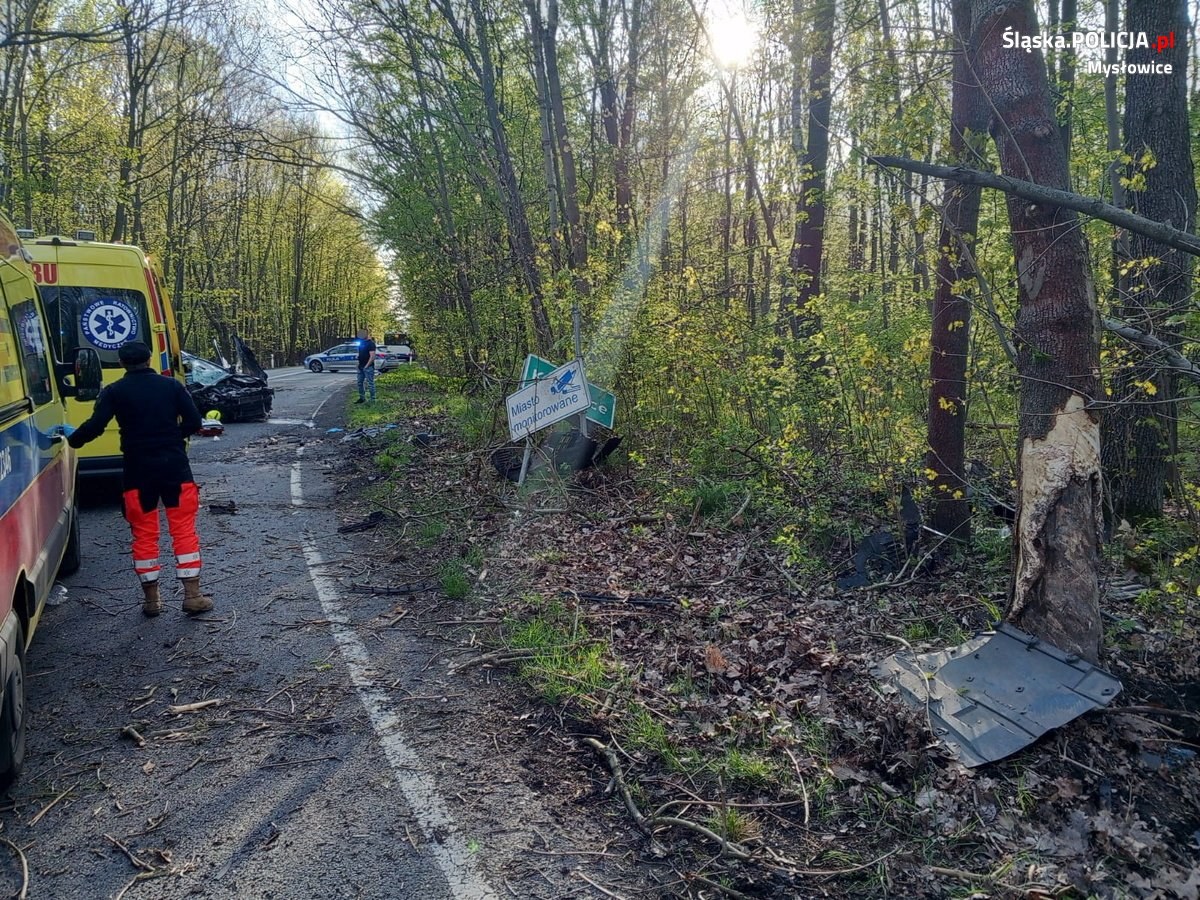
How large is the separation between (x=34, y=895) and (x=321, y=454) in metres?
11.5

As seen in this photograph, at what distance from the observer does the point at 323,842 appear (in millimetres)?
3375

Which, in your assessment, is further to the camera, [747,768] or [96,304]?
[96,304]

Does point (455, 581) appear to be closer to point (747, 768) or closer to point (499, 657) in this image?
point (499, 657)

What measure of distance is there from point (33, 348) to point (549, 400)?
183 inches

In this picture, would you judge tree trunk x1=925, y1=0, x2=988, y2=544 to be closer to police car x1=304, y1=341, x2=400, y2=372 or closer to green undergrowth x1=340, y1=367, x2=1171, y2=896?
green undergrowth x1=340, y1=367, x2=1171, y2=896

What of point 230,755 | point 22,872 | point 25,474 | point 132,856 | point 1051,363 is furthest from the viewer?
point 25,474

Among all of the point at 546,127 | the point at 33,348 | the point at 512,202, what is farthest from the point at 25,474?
the point at 546,127

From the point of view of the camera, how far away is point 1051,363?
4.36 metres

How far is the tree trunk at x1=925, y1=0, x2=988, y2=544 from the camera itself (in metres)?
5.98

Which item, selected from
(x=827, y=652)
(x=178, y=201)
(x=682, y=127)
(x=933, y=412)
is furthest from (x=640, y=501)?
(x=178, y=201)

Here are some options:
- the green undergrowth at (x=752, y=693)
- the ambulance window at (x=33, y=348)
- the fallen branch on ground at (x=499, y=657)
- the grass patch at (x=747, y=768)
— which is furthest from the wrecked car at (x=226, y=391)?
the grass patch at (x=747, y=768)

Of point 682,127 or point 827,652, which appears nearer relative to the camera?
point 827,652

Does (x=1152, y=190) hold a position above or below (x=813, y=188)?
below

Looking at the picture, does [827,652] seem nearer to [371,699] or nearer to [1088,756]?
[1088,756]
